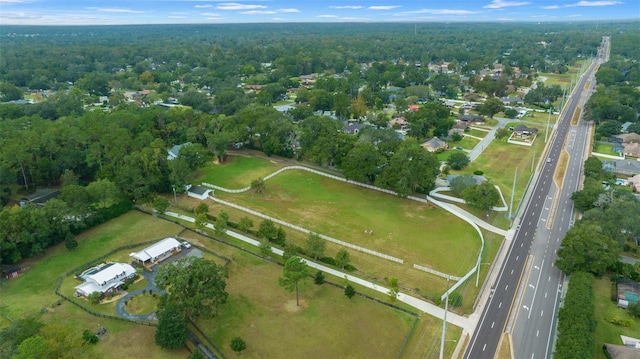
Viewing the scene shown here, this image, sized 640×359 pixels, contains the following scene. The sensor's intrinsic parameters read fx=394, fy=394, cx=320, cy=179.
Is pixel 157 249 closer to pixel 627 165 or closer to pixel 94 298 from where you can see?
pixel 94 298

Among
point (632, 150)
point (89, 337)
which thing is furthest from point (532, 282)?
point (632, 150)

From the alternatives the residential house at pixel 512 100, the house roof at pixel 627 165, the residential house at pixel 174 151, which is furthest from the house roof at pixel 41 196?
the residential house at pixel 512 100

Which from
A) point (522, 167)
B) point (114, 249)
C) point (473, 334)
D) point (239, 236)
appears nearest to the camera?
point (473, 334)

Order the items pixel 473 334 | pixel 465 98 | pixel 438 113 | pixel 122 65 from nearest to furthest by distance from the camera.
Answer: pixel 473 334 → pixel 438 113 → pixel 465 98 → pixel 122 65

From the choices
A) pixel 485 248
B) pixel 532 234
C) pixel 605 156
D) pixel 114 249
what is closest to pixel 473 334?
pixel 485 248

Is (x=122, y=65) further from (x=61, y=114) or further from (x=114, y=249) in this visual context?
(x=114, y=249)

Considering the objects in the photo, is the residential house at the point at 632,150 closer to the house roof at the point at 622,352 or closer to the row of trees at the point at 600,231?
the row of trees at the point at 600,231

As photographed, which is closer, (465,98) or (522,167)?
(522,167)

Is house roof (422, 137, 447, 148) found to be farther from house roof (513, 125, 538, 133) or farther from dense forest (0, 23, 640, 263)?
house roof (513, 125, 538, 133)

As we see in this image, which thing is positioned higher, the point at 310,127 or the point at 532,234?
the point at 310,127
